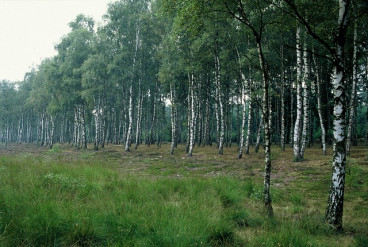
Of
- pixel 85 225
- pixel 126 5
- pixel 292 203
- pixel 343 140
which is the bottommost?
pixel 292 203

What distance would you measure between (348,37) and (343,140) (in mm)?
16169

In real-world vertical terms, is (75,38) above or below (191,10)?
above

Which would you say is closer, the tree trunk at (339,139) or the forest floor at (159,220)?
the forest floor at (159,220)

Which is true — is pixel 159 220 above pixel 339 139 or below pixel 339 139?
below

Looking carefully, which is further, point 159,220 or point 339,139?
point 339,139

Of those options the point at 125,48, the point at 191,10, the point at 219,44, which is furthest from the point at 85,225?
the point at 125,48

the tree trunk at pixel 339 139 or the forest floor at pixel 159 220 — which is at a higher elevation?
the tree trunk at pixel 339 139

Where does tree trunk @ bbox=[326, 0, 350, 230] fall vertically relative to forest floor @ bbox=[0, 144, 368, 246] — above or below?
above

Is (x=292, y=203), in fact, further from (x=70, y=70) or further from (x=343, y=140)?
(x=70, y=70)

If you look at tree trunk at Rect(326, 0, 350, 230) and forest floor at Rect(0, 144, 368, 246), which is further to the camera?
tree trunk at Rect(326, 0, 350, 230)

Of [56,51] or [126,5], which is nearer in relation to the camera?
[126,5]

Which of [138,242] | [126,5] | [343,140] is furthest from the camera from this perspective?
[126,5]

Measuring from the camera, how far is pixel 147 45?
30359 mm

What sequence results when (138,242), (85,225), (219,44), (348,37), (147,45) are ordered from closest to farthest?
(138,242), (85,225), (348,37), (219,44), (147,45)
